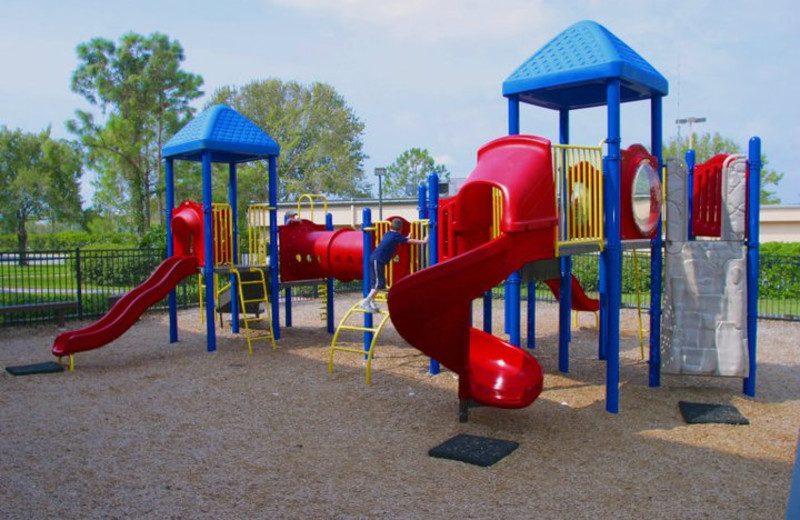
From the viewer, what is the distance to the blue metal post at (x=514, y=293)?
7.10 m

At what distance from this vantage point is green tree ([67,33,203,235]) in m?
27.4

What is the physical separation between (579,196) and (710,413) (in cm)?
249

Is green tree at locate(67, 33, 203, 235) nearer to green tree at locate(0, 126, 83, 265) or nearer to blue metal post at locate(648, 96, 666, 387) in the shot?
green tree at locate(0, 126, 83, 265)

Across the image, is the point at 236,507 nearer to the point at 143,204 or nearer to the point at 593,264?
the point at 593,264

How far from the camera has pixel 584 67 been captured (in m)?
6.57

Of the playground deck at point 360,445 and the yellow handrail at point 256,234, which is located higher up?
the yellow handrail at point 256,234

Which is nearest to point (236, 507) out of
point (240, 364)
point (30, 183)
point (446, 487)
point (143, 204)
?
point (446, 487)

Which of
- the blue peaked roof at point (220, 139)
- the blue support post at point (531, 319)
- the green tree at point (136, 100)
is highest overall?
the green tree at point (136, 100)

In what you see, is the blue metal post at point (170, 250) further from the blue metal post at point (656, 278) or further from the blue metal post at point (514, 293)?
the blue metal post at point (656, 278)

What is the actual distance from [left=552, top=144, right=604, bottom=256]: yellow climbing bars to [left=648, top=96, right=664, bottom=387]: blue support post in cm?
126

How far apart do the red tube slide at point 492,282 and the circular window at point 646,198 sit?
155 cm

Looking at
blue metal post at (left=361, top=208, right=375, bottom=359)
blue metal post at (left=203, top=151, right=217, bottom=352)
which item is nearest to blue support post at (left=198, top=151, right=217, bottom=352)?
blue metal post at (left=203, top=151, right=217, bottom=352)

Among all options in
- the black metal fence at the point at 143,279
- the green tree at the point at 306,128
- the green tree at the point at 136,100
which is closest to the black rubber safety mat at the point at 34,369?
the black metal fence at the point at 143,279

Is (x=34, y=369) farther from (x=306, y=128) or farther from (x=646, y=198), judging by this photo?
(x=306, y=128)
